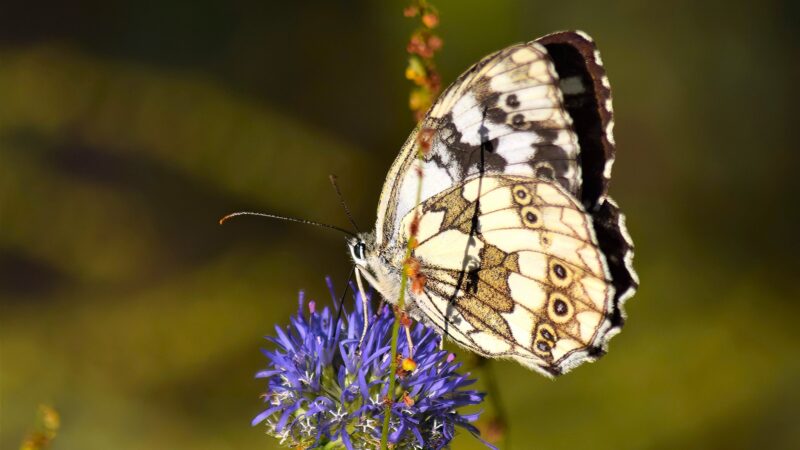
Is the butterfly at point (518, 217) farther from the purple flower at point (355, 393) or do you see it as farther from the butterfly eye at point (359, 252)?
the purple flower at point (355, 393)

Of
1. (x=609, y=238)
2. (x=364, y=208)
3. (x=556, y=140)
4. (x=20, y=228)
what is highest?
(x=20, y=228)

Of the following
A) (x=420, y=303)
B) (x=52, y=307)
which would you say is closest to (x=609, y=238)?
(x=420, y=303)

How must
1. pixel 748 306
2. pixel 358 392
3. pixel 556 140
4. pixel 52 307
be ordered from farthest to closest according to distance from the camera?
pixel 748 306 → pixel 52 307 → pixel 556 140 → pixel 358 392

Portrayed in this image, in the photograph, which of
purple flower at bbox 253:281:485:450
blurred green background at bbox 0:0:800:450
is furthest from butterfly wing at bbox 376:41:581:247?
blurred green background at bbox 0:0:800:450

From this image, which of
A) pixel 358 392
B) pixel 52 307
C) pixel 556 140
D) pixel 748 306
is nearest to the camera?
pixel 358 392

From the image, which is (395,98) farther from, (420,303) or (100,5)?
(420,303)

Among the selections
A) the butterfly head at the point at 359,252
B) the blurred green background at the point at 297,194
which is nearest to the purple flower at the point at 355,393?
the butterfly head at the point at 359,252

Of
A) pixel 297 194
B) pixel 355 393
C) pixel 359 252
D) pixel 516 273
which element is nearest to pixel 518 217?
pixel 516 273
